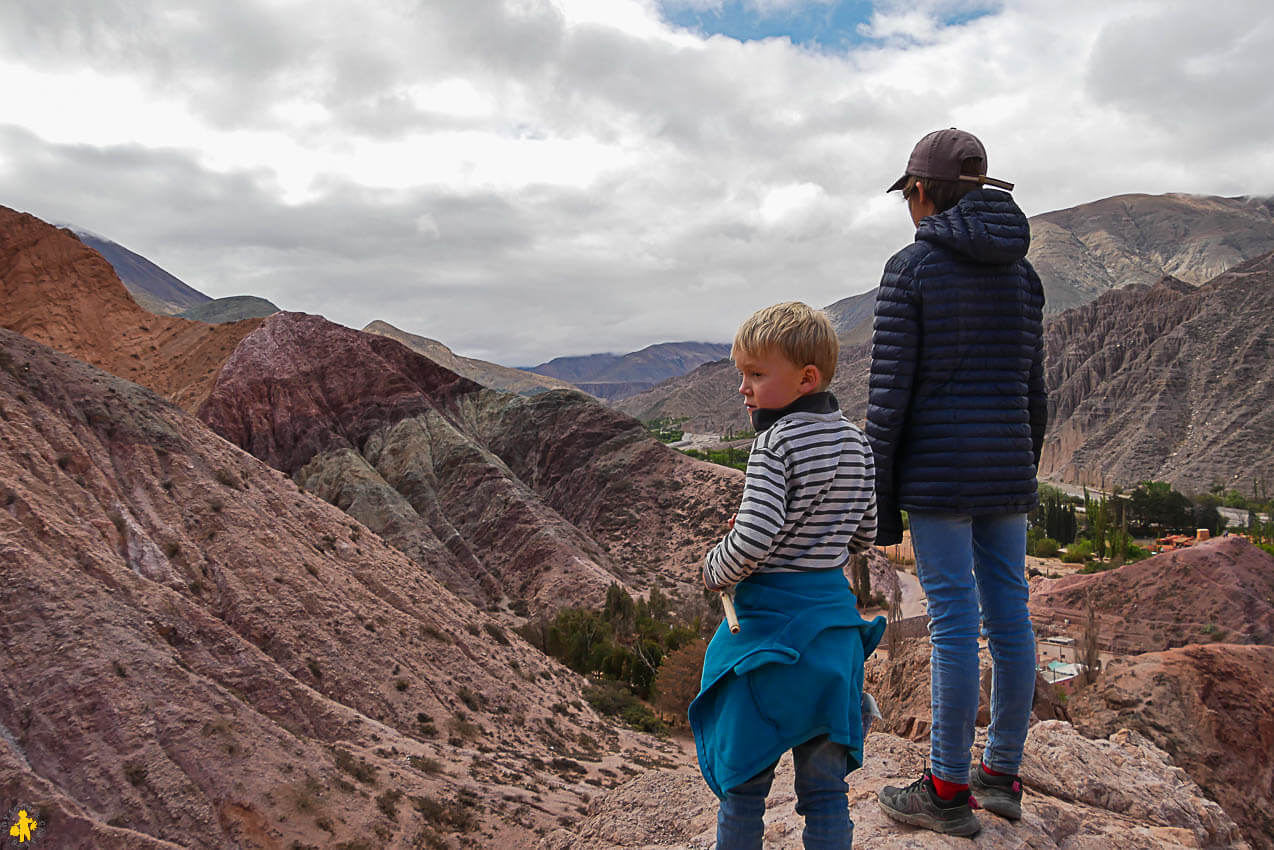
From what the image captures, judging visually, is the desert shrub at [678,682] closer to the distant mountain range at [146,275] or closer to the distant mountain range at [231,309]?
the distant mountain range at [231,309]

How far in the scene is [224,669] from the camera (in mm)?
8117

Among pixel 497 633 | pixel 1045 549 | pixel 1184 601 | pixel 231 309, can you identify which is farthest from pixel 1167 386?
pixel 231 309

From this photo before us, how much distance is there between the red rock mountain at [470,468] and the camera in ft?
90.1

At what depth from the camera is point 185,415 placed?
12.6 m

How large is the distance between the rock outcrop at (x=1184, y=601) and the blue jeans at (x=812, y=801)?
20290 millimetres

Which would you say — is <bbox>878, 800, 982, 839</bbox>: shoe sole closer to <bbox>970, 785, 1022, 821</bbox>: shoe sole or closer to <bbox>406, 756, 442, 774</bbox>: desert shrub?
<bbox>970, 785, 1022, 821</bbox>: shoe sole

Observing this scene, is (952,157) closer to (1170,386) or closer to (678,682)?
(678,682)

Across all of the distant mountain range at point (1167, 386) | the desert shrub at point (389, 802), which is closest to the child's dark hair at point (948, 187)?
the desert shrub at point (389, 802)

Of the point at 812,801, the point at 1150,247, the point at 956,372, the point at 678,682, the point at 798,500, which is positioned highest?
the point at 1150,247

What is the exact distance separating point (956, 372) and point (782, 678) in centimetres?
134

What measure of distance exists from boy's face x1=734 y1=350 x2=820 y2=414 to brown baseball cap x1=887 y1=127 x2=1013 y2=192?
117 cm

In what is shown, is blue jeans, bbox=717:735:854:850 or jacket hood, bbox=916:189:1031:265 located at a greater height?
jacket hood, bbox=916:189:1031:265

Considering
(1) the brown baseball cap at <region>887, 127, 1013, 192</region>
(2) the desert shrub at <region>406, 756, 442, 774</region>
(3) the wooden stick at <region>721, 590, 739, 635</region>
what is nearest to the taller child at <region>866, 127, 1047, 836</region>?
(1) the brown baseball cap at <region>887, 127, 1013, 192</region>

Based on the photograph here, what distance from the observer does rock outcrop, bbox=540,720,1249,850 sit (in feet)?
10.2
